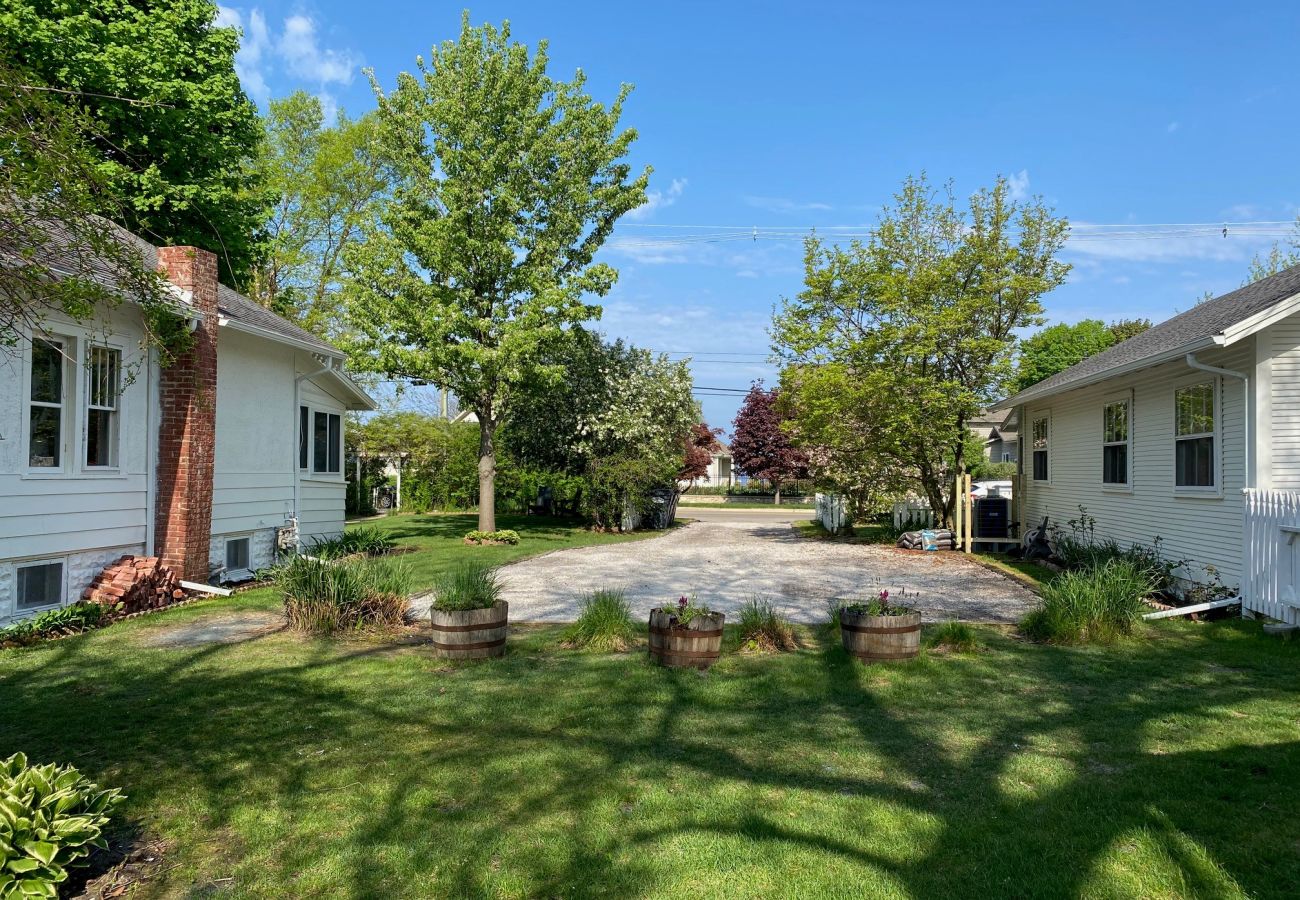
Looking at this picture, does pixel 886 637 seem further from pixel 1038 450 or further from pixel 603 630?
pixel 1038 450

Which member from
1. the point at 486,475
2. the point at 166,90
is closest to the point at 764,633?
the point at 486,475

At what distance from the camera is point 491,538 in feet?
64.4

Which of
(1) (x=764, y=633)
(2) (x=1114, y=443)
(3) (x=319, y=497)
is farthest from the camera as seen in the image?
(3) (x=319, y=497)

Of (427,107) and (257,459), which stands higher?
(427,107)

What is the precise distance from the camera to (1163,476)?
11.6 metres

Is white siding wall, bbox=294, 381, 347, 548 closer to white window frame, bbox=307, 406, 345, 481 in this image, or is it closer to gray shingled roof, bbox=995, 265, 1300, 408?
white window frame, bbox=307, 406, 345, 481

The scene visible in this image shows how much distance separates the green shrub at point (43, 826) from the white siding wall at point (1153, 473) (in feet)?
35.8

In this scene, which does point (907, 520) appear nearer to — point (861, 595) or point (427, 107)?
point (861, 595)

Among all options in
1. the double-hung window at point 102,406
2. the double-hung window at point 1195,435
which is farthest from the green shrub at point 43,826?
the double-hung window at point 1195,435

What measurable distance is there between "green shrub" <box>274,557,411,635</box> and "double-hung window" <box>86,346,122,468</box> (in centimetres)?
290

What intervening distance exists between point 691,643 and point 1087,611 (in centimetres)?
425

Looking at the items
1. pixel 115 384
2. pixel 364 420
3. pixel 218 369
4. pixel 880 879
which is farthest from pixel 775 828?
pixel 364 420

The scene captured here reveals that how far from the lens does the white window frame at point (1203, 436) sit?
9930mm

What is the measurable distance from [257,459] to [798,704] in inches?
411
